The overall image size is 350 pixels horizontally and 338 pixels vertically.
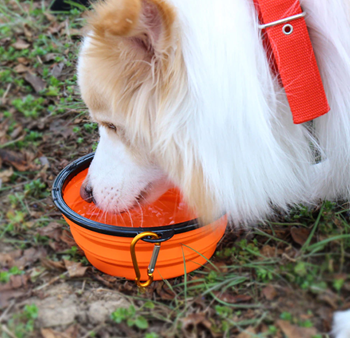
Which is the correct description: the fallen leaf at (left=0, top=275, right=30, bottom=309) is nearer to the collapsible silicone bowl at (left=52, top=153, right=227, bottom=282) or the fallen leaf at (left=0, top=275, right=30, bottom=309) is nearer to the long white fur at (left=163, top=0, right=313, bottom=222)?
the collapsible silicone bowl at (left=52, top=153, right=227, bottom=282)

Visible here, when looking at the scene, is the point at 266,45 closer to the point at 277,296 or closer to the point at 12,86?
the point at 277,296

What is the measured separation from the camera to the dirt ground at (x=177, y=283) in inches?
52.1

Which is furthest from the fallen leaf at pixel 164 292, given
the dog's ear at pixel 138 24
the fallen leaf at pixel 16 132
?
the fallen leaf at pixel 16 132

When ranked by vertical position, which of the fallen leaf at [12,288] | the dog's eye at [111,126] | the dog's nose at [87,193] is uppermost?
the dog's eye at [111,126]

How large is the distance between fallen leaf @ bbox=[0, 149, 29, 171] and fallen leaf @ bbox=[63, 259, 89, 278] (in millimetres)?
934

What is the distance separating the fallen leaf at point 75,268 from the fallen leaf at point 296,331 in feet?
2.93

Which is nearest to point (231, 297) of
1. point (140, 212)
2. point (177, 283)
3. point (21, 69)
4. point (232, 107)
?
point (177, 283)

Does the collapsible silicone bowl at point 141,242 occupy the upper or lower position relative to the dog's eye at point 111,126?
lower

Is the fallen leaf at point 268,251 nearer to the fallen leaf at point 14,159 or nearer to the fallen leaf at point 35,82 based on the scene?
the fallen leaf at point 14,159

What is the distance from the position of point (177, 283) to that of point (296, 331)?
0.59m

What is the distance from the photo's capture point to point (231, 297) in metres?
1.51

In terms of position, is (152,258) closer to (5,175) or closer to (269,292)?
(269,292)

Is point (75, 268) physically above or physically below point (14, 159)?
below

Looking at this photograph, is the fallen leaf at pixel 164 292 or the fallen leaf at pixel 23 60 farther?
the fallen leaf at pixel 23 60
